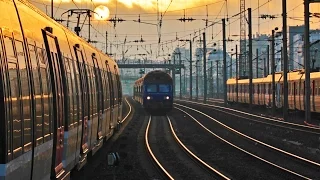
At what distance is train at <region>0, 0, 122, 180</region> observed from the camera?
20.1 feet

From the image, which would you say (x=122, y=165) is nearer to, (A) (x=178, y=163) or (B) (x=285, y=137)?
(A) (x=178, y=163)

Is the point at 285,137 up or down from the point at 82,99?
down

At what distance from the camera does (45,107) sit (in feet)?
26.3

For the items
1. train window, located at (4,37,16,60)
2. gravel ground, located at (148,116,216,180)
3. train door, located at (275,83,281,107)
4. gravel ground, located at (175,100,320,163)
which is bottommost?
gravel ground, located at (148,116,216,180)

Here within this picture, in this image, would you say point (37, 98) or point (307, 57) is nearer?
point (37, 98)

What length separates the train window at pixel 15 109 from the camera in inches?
242

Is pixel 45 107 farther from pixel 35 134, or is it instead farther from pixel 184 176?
pixel 184 176

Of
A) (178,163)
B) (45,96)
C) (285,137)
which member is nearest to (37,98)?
(45,96)

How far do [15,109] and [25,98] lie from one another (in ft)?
1.83

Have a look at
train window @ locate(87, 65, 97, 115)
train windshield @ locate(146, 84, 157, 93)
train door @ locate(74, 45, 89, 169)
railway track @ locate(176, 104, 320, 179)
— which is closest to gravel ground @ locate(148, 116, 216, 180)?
railway track @ locate(176, 104, 320, 179)

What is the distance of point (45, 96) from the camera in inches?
319

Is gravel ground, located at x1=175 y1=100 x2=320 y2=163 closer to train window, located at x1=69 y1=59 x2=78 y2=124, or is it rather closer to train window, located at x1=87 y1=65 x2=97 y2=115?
train window, located at x1=87 y1=65 x2=97 y2=115

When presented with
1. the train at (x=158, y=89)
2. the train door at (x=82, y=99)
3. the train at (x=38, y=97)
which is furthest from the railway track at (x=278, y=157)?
the train at (x=158, y=89)

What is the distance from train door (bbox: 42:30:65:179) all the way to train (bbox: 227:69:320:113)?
91.9 feet
